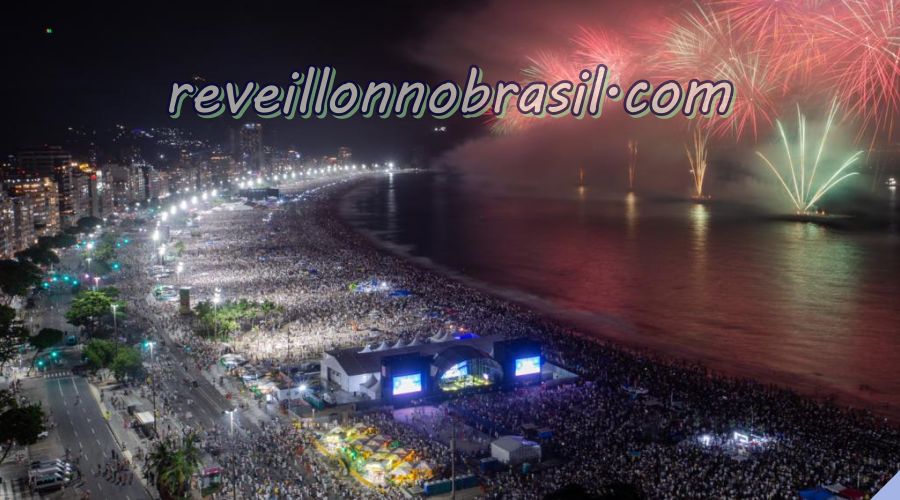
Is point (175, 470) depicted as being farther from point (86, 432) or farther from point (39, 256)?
point (39, 256)

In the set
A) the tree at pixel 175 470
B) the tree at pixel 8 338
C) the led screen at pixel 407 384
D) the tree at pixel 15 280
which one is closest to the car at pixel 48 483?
the tree at pixel 175 470

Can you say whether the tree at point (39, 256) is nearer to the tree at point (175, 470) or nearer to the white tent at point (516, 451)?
the tree at point (175, 470)

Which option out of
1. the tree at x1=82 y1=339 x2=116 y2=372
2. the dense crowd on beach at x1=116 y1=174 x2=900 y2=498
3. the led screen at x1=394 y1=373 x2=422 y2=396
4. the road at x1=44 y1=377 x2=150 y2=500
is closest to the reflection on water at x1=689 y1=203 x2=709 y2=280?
the dense crowd on beach at x1=116 y1=174 x2=900 y2=498

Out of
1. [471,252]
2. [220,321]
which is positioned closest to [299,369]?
[220,321]

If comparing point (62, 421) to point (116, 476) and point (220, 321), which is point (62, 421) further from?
point (220, 321)

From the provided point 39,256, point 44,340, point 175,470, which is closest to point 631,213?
point 39,256

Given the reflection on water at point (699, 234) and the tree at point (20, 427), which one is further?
the reflection on water at point (699, 234)
